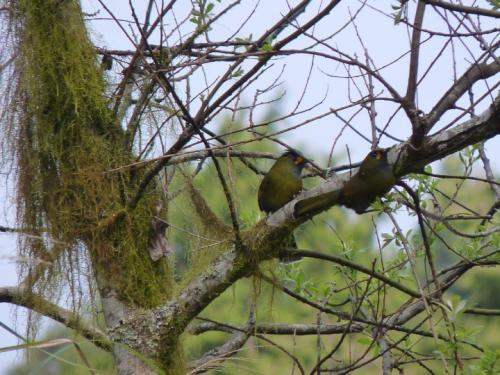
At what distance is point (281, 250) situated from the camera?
8.39 feet

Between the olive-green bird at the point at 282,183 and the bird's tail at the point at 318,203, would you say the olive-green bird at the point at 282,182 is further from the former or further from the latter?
the bird's tail at the point at 318,203

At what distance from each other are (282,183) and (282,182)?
0.04 ft

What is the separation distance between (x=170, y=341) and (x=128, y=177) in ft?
1.79

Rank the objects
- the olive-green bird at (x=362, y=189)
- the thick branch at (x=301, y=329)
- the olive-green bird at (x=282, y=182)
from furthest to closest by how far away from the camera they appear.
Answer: the thick branch at (x=301, y=329)
the olive-green bird at (x=282, y=182)
the olive-green bird at (x=362, y=189)

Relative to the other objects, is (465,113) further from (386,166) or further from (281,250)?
(281,250)

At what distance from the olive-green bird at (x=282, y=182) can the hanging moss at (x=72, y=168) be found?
0.45m

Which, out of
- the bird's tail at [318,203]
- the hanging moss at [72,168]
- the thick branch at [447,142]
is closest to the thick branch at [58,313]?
the hanging moss at [72,168]

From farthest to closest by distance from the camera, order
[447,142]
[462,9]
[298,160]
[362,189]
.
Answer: [298,160], [362,189], [447,142], [462,9]

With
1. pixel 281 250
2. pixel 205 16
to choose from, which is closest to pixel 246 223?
pixel 281 250

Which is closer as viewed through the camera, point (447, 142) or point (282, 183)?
point (447, 142)

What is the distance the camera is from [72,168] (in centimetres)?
263

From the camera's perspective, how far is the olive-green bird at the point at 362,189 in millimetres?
2281

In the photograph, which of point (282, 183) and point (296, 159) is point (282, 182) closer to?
point (282, 183)

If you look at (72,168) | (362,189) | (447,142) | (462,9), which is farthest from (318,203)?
(72,168)
